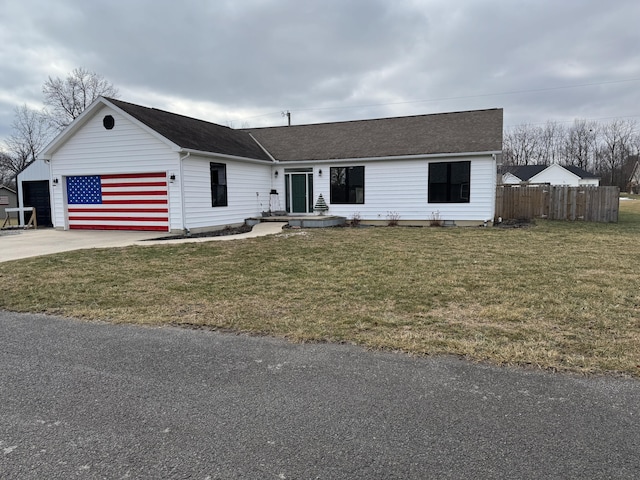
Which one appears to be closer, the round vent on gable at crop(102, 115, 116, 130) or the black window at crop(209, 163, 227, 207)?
the round vent on gable at crop(102, 115, 116, 130)

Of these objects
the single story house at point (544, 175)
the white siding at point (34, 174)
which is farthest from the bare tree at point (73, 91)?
the single story house at point (544, 175)

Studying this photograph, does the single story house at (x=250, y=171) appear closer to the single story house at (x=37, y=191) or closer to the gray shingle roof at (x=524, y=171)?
the single story house at (x=37, y=191)

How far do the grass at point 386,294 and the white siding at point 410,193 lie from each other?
5636 millimetres

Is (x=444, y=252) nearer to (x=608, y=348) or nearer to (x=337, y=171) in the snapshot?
(x=608, y=348)

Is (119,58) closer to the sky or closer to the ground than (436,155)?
closer to the sky

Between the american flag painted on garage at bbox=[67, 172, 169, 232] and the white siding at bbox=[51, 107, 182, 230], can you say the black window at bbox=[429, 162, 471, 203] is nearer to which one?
the white siding at bbox=[51, 107, 182, 230]

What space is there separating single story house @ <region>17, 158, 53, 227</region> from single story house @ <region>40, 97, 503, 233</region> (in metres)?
2.88

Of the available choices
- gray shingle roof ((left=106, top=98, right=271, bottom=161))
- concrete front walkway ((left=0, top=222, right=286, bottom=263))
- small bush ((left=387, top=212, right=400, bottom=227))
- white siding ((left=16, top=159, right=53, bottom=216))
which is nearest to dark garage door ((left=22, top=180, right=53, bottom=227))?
white siding ((left=16, top=159, right=53, bottom=216))

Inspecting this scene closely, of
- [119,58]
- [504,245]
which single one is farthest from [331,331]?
[119,58]

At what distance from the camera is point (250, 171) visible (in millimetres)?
17031

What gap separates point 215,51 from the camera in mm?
16891

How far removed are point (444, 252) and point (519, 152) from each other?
202 ft

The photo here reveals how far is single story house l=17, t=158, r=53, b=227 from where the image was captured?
17922mm

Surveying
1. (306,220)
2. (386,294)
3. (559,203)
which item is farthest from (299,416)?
(559,203)
